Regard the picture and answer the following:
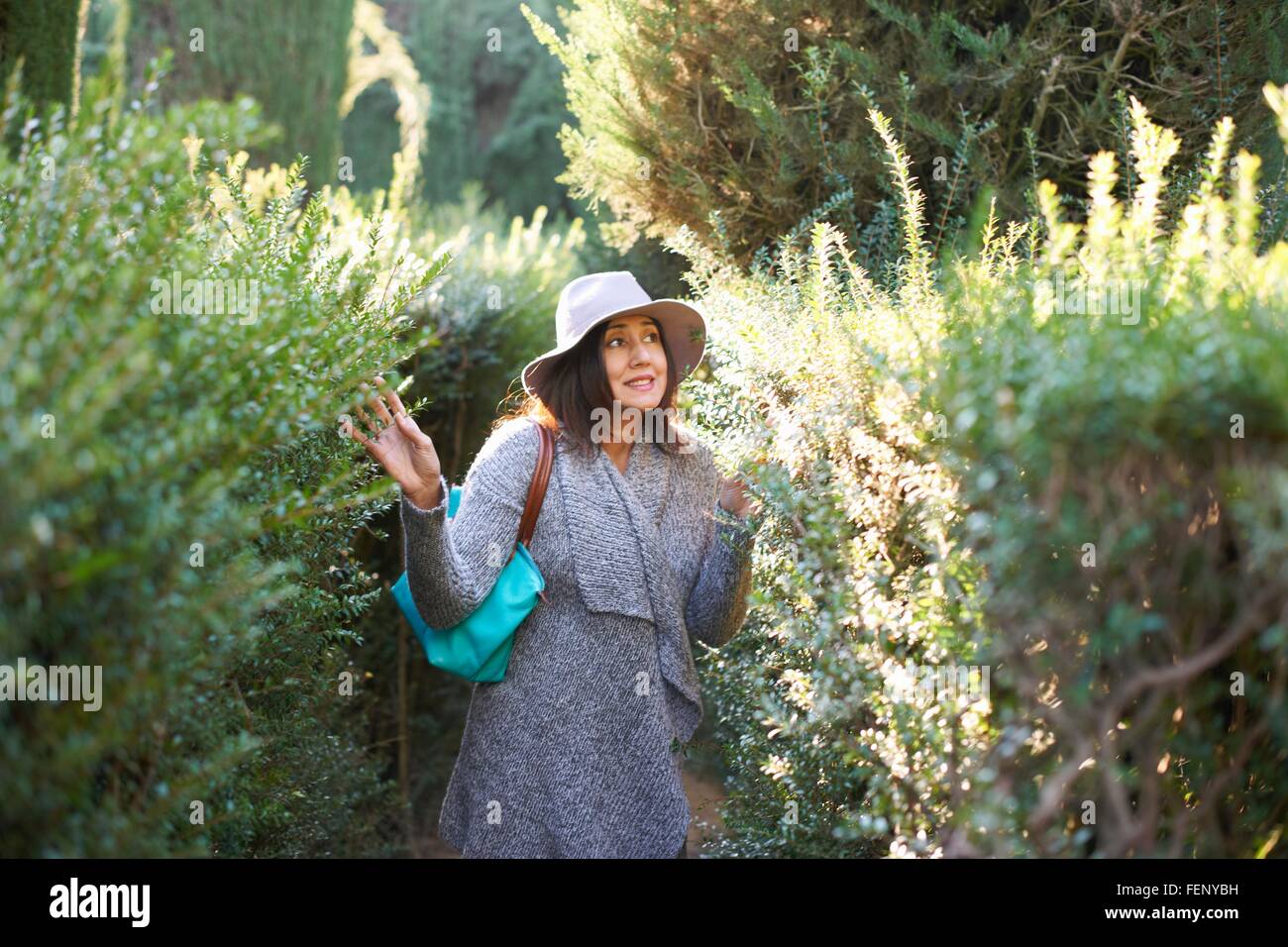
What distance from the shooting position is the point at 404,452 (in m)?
3.00

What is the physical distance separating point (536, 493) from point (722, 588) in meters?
0.62

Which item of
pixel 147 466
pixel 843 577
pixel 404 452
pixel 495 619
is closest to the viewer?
pixel 147 466

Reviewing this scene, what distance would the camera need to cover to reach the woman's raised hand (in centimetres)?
293

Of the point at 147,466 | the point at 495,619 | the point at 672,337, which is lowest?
the point at 495,619

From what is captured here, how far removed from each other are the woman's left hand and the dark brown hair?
22cm

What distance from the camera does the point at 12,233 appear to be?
77.2 inches

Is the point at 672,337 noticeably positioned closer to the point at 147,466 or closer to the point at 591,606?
the point at 591,606

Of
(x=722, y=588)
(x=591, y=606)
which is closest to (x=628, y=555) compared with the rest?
(x=591, y=606)

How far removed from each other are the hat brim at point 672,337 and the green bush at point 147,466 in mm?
620

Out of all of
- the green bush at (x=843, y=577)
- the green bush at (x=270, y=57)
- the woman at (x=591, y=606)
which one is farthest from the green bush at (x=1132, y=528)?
the green bush at (x=270, y=57)

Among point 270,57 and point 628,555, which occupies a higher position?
point 270,57

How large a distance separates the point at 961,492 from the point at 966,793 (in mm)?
548

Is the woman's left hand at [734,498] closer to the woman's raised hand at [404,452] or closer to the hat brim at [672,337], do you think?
the hat brim at [672,337]
